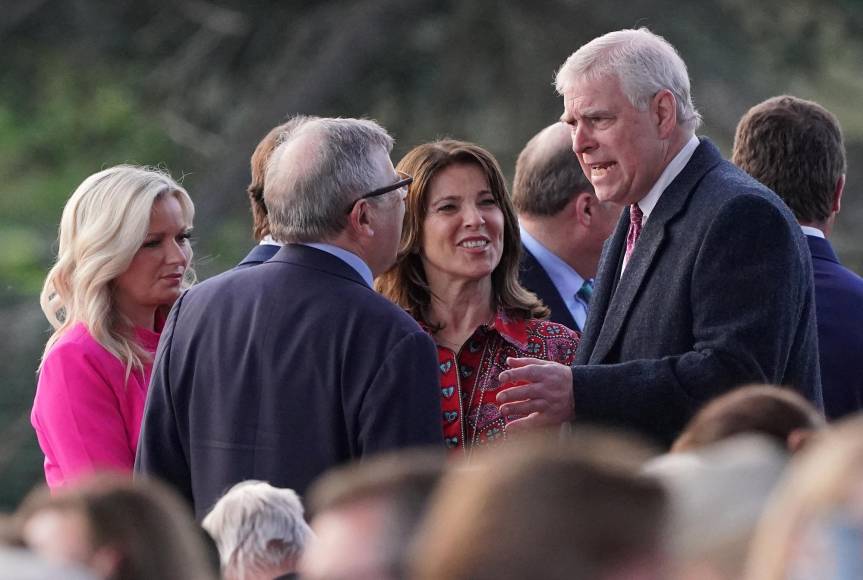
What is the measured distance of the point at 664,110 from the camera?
4.04m

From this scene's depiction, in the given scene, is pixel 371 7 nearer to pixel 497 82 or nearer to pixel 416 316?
pixel 497 82

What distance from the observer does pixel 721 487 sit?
1.94 m

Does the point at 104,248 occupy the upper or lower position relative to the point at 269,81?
lower

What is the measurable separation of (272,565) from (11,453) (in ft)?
23.4

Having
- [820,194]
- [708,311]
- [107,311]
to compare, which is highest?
[820,194]

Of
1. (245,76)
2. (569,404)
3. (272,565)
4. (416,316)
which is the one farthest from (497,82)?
(272,565)

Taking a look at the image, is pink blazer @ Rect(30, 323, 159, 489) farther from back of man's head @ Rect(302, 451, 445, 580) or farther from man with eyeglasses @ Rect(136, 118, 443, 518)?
back of man's head @ Rect(302, 451, 445, 580)

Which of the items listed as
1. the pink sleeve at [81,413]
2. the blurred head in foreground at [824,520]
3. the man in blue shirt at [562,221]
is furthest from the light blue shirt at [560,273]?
the blurred head in foreground at [824,520]

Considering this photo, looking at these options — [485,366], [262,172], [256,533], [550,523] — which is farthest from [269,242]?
[550,523]

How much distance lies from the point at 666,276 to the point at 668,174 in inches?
11.8

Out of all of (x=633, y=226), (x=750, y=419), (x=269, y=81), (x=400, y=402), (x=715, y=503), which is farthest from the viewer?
(x=269, y=81)

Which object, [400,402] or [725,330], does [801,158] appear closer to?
[725,330]

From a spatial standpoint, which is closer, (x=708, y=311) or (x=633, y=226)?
(x=708, y=311)

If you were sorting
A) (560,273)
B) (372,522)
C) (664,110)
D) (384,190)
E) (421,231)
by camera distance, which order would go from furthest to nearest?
(560,273) → (421,231) → (664,110) → (384,190) → (372,522)
